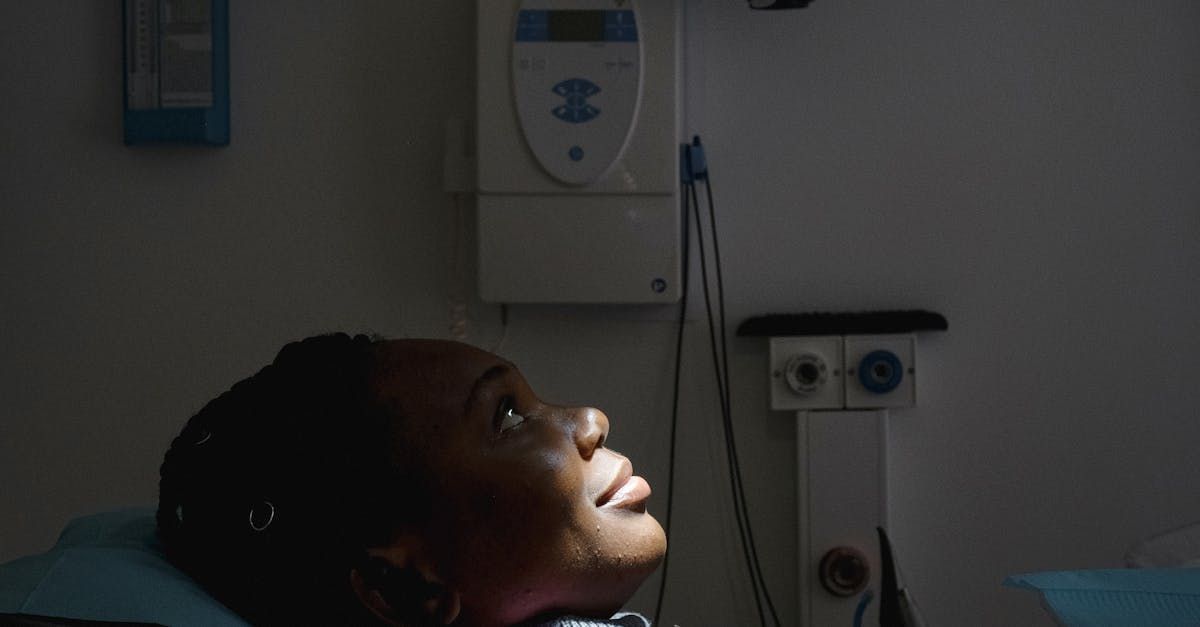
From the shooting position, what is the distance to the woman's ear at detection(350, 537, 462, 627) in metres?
0.98

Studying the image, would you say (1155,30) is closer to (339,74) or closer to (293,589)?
(339,74)

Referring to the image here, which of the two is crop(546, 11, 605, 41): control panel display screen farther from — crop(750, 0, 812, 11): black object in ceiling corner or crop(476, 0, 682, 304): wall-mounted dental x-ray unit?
crop(750, 0, 812, 11): black object in ceiling corner

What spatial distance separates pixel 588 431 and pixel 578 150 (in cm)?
79

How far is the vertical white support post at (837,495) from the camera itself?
5.86 feet

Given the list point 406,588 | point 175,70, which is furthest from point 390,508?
point 175,70

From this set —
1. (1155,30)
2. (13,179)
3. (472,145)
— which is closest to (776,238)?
(472,145)

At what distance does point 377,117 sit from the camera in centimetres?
191

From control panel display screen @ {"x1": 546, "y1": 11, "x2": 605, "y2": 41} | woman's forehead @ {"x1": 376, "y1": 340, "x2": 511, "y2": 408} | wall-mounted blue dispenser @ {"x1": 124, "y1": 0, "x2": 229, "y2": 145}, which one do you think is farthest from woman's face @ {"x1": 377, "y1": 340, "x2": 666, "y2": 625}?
wall-mounted blue dispenser @ {"x1": 124, "y1": 0, "x2": 229, "y2": 145}

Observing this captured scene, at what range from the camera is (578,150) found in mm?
1786

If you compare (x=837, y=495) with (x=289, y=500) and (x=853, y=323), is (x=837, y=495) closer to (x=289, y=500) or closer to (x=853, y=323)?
(x=853, y=323)

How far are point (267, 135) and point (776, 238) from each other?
0.83m

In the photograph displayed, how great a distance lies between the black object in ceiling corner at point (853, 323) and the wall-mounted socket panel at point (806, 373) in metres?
0.01

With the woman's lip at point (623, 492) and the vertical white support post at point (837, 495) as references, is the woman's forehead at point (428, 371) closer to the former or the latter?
the woman's lip at point (623, 492)

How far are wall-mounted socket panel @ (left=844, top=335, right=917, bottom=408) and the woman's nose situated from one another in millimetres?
772
